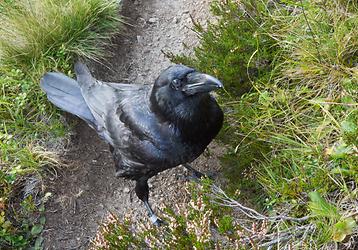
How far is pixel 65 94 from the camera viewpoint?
434cm

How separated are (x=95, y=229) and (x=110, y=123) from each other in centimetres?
87

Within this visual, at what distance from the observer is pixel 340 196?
337 centimetres

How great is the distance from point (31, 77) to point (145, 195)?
129cm

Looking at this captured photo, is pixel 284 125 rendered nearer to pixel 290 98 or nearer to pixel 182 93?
pixel 290 98

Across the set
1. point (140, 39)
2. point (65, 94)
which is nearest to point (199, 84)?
point (65, 94)

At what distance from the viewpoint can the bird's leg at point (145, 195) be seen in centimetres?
414

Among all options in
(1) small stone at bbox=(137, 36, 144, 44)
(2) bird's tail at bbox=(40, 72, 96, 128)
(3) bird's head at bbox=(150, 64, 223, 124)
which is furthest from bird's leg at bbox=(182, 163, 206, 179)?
(1) small stone at bbox=(137, 36, 144, 44)

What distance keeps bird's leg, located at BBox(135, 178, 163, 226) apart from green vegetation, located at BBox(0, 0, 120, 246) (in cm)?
68

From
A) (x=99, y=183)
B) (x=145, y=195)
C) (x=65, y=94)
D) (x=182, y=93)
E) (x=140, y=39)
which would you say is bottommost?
(x=99, y=183)

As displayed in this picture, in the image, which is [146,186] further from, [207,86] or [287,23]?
[287,23]

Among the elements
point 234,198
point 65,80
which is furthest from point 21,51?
point 234,198

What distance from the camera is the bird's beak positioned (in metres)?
3.34

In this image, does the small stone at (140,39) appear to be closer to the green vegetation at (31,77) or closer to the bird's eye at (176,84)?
the green vegetation at (31,77)

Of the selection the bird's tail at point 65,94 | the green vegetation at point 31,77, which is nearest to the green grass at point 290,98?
the bird's tail at point 65,94
